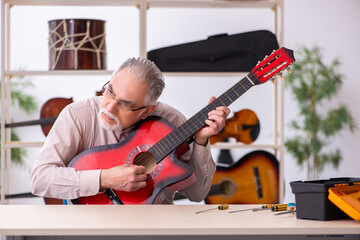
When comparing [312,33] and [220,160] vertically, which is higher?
[312,33]

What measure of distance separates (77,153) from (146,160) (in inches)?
10.9

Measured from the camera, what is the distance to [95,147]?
1926 millimetres

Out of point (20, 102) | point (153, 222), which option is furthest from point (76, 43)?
point (153, 222)

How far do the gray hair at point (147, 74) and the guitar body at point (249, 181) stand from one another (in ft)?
4.29

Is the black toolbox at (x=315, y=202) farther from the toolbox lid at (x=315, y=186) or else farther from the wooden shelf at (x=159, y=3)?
the wooden shelf at (x=159, y=3)

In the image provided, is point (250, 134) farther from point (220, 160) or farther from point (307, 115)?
point (307, 115)

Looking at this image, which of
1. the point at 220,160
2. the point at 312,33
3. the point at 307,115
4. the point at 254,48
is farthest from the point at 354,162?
the point at 254,48

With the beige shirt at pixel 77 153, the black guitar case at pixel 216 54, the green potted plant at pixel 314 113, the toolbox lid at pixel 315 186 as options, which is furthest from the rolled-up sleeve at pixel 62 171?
the green potted plant at pixel 314 113

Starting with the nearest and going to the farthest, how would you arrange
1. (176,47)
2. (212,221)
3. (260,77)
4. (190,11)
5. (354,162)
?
(212,221)
(260,77)
(176,47)
(190,11)
(354,162)

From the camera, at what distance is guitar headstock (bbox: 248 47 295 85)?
1678 mm

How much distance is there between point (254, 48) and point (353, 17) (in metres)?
2.62

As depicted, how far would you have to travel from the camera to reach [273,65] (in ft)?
5.57

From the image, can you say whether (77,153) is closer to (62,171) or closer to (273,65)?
(62,171)

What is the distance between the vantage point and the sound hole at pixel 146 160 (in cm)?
192
